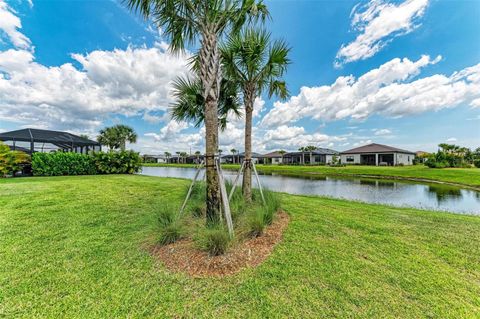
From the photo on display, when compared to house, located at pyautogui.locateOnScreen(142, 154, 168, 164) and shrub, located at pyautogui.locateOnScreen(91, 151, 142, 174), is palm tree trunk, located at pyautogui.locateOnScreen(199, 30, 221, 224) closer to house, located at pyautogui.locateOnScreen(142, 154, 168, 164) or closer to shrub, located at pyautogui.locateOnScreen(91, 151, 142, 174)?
shrub, located at pyautogui.locateOnScreen(91, 151, 142, 174)

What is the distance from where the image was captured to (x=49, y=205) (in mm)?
5648

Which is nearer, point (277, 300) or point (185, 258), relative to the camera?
point (277, 300)

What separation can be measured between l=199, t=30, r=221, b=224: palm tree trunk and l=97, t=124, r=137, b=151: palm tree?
3920 centimetres

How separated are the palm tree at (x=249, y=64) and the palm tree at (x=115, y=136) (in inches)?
1500

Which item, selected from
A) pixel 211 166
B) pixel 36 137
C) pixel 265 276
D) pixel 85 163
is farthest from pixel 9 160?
pixel 265 276

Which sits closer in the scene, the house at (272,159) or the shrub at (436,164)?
the shrub at (436,164)

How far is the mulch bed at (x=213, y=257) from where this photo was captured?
2.68 meters

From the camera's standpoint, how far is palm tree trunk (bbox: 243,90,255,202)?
5.08 meters

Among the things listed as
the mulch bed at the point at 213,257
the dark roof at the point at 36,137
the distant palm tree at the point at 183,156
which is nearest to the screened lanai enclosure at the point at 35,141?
the dark roof at the point at 36,137

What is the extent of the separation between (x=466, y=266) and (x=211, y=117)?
4.57 m

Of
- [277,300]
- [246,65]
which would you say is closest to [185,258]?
[277,300]

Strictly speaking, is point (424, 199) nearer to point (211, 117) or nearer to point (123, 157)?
point (211, 117)

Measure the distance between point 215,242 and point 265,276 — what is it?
0.82m

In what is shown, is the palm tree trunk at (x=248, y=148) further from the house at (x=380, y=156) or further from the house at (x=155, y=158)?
the house at (x=155, y=158)
